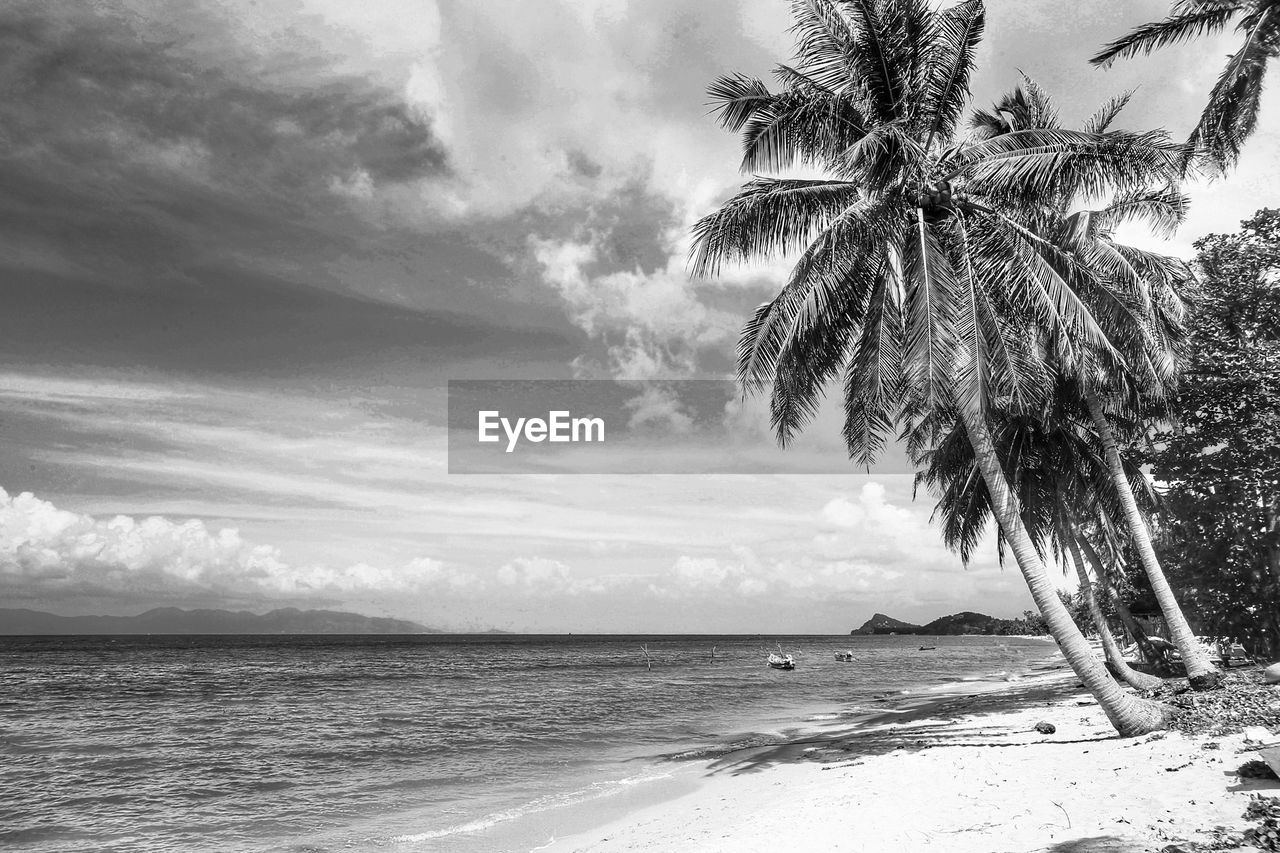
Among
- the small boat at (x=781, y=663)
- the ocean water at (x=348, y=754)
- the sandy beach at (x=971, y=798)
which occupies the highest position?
the sandy beach at (x=971, y=798)

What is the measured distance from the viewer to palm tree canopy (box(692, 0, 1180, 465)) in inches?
468

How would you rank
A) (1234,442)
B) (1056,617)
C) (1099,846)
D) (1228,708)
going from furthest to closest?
(1234,442) < (1056,617) < (1228,708) < (1099,846)

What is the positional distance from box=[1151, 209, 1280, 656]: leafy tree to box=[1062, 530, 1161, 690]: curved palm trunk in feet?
7.23

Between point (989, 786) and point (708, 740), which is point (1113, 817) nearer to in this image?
point (989, 786)

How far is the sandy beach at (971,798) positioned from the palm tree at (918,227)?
2046mm

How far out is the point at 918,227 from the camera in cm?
1236

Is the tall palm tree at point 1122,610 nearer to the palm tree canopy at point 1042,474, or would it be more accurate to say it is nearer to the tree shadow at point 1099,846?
the palm tree canopy at point 1042,474

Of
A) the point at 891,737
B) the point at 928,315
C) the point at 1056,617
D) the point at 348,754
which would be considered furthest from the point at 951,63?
the point at 348,754

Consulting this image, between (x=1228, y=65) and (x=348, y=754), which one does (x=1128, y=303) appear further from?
Answer: (x=348, y=754)

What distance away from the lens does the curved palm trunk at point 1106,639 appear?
59.5 feet

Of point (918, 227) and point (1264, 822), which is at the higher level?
point (918, 227)

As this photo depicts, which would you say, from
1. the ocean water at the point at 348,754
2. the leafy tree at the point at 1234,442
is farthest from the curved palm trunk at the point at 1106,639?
the ocean water at the point at 348,754

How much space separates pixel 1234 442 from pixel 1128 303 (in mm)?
4879

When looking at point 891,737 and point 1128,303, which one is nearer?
point 1128,303
